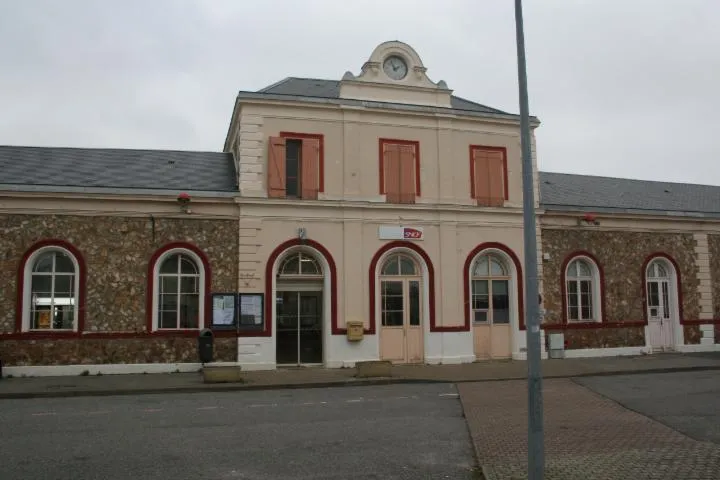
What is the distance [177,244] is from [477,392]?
8.58 meters

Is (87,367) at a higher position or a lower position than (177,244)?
lower

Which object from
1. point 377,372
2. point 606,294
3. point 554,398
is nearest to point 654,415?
point 554,398

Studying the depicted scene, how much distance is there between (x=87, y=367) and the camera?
52.4 feet

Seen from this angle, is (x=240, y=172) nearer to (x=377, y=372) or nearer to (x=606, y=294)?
(x=377, y=372)

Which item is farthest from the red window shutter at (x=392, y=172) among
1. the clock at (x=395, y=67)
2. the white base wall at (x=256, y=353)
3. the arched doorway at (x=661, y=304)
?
the arched doorway at (x=661, y=304)

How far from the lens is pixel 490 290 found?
19.2 metres

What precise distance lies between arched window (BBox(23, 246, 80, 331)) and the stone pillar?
1954 centimetres

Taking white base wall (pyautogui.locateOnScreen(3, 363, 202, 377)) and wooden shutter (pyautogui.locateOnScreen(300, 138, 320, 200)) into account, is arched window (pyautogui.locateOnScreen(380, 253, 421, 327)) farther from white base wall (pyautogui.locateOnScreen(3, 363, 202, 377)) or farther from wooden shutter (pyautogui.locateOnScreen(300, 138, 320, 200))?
white base wall (pyautogui.locateOnScreen(3, 363, 202, 377))

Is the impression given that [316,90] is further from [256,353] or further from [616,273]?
[616,273]

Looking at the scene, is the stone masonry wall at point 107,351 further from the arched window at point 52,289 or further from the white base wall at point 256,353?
the arched window at point 52,289

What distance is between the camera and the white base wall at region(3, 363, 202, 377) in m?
15.7

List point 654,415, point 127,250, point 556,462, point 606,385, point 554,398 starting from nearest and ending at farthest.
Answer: point 556,462 < point 654,415 < point 554,398 < point 606,385 < point 127,250

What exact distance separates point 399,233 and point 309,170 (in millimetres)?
3103

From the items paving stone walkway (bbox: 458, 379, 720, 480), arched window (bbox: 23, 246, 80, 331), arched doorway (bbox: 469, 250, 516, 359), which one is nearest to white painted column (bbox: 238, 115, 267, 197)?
arched window (bbox: 23, 246, 80, 331)
